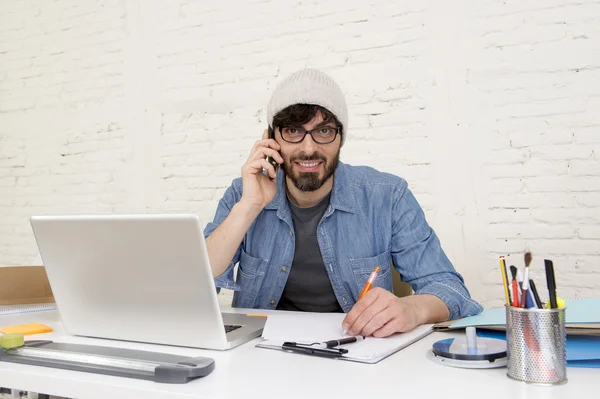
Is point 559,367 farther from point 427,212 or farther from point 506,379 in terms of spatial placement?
point 427,212

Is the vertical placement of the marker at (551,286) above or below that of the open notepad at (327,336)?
above

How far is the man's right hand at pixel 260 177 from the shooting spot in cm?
161

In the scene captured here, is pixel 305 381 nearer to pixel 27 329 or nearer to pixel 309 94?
pixel 27 329

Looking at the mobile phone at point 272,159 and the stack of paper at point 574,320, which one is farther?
the mobile phone at point 272,159

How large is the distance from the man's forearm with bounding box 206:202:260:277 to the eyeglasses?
26cm

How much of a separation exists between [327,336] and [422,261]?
1.92ft

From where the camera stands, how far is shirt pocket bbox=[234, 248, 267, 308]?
1707mm

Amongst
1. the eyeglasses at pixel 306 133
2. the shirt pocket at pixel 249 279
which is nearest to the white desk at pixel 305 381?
the shirt pocket at pixel 249 279

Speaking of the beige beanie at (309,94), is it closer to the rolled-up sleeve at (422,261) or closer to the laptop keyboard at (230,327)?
the rolled-up sleeve at (422,261)

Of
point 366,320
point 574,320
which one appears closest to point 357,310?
point 366,320

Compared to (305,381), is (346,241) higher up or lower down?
higher up

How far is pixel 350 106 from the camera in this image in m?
2.61

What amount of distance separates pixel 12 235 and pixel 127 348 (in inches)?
114

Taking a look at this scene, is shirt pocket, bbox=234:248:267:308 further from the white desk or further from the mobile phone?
the white desk
